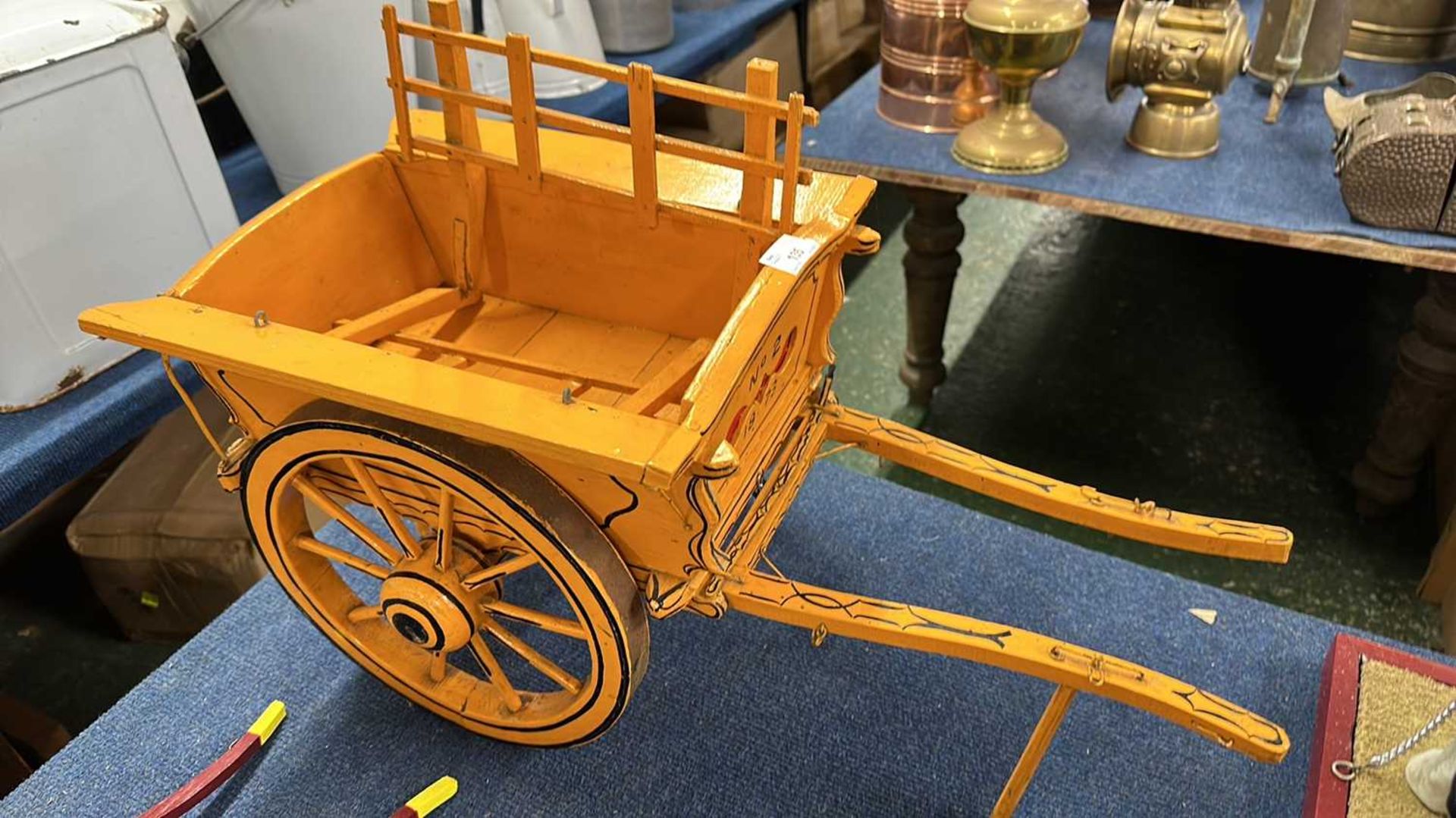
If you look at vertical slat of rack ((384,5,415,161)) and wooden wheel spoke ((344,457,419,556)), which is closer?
wooden wheel spoke ((344,457,419,556))

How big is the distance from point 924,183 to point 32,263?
1.70 m

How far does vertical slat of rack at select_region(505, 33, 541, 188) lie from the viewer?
4.27ft

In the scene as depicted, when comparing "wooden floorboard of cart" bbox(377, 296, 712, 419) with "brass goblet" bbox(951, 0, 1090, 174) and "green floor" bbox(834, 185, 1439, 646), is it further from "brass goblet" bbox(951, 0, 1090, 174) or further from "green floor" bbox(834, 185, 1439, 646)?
"brass goblet" bbox(951, 0, 1090, 174)

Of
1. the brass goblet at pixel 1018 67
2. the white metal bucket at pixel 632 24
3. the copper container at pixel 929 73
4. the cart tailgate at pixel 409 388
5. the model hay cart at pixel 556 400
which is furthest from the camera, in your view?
the white metal bucket at pixel 632 24

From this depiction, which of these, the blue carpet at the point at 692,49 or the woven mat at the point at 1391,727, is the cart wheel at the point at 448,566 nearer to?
the woven mat at the point at 1391,727

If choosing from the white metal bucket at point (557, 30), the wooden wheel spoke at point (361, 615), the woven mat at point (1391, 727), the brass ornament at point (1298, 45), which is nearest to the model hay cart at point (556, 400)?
the wooden wheel spoke at point (361, 615)

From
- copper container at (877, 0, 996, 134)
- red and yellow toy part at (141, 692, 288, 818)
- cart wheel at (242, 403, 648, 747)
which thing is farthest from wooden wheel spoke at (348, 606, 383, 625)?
copper container at (877, 0, 996, 134)

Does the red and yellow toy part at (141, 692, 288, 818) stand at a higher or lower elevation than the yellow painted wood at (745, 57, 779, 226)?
lower

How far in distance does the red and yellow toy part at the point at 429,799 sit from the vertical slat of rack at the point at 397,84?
3.07ft

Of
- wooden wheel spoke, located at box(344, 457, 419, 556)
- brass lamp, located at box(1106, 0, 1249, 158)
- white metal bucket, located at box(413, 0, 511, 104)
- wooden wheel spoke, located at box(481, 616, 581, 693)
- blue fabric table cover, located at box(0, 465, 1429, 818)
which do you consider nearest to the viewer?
wooden wheel spoke, located at box(344, 457, 419, 556)

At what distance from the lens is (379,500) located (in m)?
1.23

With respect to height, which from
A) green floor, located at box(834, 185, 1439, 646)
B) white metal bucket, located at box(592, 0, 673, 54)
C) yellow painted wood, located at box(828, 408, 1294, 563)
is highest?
white metal bucket, located at box(592, 0, 673, 54)

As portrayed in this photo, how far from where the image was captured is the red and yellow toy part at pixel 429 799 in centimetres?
138

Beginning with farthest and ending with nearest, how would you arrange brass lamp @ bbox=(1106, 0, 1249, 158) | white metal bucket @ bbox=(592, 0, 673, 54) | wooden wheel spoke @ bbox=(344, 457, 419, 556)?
white metal bucket @ bbox=(592, 0, 673, 54) < brass lamp @ bbox=(1106, 0, 1249, 158) < wooden wheel spoke @ bbox=(344, 457, 419, 556)
